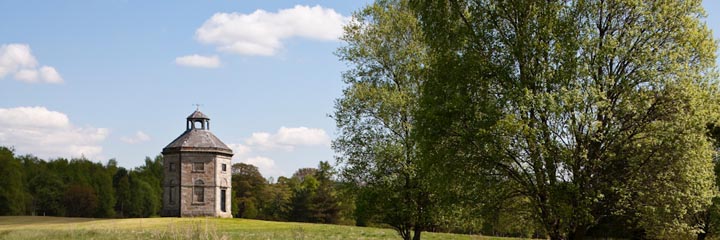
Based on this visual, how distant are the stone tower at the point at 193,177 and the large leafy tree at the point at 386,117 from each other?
136 feet

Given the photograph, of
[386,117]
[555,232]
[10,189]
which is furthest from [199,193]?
[555,232]

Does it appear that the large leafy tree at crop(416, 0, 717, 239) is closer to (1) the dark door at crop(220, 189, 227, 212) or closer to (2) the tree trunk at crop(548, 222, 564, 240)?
(2) the tree trunk at crop(548, 222, 564, 240)

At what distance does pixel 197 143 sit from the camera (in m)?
63.1

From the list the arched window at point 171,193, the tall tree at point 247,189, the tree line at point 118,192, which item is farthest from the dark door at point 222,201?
the tall tree at point 247,189

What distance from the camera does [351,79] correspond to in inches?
941

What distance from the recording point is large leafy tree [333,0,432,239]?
72.5 feet

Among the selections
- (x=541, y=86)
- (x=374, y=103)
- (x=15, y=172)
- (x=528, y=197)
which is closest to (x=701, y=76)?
(x=541, y=86)

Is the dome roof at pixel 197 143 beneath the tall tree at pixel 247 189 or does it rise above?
above

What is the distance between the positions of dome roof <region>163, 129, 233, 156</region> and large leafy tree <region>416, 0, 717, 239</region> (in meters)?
48.9

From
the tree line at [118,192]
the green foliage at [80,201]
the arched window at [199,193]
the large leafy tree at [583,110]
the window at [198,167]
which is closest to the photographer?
the large leafy tree at [583,110]

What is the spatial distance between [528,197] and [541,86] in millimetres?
2824

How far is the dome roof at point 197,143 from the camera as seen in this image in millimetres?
62562

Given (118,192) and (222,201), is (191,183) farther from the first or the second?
(118,192)

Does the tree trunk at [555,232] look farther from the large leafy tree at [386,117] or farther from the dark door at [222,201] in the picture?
the dark door at [222,201]
